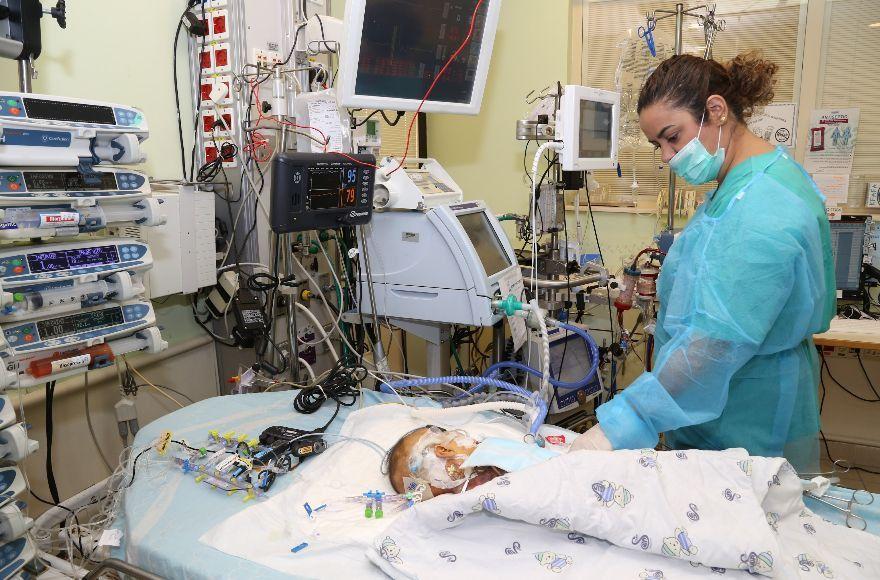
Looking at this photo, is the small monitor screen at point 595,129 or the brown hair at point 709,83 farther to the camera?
the small monitor screen at point 595,129

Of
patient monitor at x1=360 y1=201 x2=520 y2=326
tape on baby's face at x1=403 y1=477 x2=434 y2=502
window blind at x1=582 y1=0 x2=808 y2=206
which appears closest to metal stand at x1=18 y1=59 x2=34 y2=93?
patient monitor at x1=360 y1=201 x2=520 y2=326

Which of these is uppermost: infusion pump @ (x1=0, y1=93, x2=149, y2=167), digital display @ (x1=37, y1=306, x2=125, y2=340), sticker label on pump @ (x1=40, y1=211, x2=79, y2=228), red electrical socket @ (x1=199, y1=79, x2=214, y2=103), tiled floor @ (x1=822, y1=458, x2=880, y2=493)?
red electrical socket @ (x1=199, y1=79, x2=214, y2=103)

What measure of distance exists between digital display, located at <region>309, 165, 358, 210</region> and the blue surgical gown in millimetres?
1092

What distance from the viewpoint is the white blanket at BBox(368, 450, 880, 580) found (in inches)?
44.3

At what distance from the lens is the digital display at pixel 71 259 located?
1764mm

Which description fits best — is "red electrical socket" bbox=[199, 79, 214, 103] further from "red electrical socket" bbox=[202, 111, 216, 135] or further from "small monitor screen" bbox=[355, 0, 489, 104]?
"small monitor screen" bbox=[355, 0, 489, 104]

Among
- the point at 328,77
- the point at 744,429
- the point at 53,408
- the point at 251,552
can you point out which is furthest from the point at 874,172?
the point at 53,408

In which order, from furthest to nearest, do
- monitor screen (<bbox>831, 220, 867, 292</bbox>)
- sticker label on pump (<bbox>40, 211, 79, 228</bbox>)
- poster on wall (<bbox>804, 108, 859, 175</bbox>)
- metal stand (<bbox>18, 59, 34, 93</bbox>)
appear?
poster on wall (<bbox>804, 108, 859, 175</bbox>)
monitor screen (<bbox>831, 220, 867, 292</bbox>)
metal stand (<bbox>18, 59, 34, 93</bbox>)
sticker label on pump (<bbox>40, 211, 79, 228</bbox>)

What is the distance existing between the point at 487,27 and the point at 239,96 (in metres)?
1.14

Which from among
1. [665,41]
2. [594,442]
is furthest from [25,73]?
[665,41]

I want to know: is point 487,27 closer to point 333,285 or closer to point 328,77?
point 328,77

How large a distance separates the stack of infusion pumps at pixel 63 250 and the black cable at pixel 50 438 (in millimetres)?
383

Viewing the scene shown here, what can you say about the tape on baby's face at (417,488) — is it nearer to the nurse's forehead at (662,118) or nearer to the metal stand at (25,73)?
the nurse's forehead at (662,118)

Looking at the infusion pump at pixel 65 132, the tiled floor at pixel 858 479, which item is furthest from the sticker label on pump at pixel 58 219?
the tiled floor at pixel 858 479
